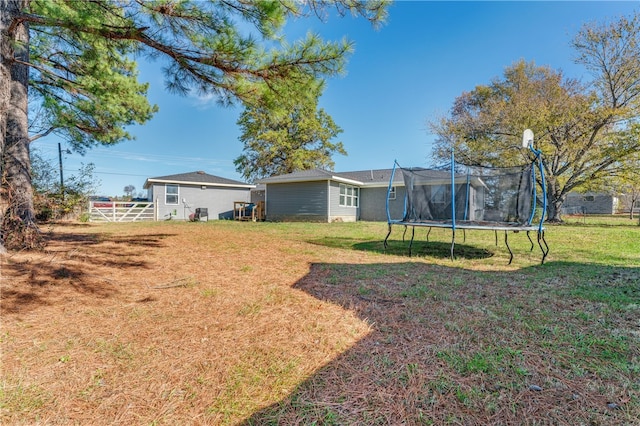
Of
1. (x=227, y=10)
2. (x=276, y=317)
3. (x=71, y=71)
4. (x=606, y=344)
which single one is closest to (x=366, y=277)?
(x=276, y=317)

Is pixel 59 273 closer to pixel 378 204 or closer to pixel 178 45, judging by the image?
pixel 178 45

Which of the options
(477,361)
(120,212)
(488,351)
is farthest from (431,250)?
(120,212)

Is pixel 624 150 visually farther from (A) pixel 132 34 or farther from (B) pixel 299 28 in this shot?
(A) pixel 132 34

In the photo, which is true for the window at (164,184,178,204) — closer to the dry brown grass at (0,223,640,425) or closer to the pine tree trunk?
→ the pine tree trunk

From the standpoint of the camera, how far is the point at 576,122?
43.5 feet

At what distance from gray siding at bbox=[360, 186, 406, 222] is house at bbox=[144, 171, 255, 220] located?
8.28m

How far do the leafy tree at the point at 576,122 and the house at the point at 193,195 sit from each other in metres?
13.8

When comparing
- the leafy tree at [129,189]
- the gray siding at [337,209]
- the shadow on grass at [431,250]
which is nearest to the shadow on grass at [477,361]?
the shadow on grass at [431,250]

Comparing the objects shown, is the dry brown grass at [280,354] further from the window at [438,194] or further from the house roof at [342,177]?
the house roof at [342,177]

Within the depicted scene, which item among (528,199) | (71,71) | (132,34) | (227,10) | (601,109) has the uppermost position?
(601,109)

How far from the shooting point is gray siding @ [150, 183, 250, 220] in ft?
54.6

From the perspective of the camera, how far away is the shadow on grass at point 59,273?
275 centimetres

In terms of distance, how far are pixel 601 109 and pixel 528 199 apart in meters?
12.0

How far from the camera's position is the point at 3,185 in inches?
169
